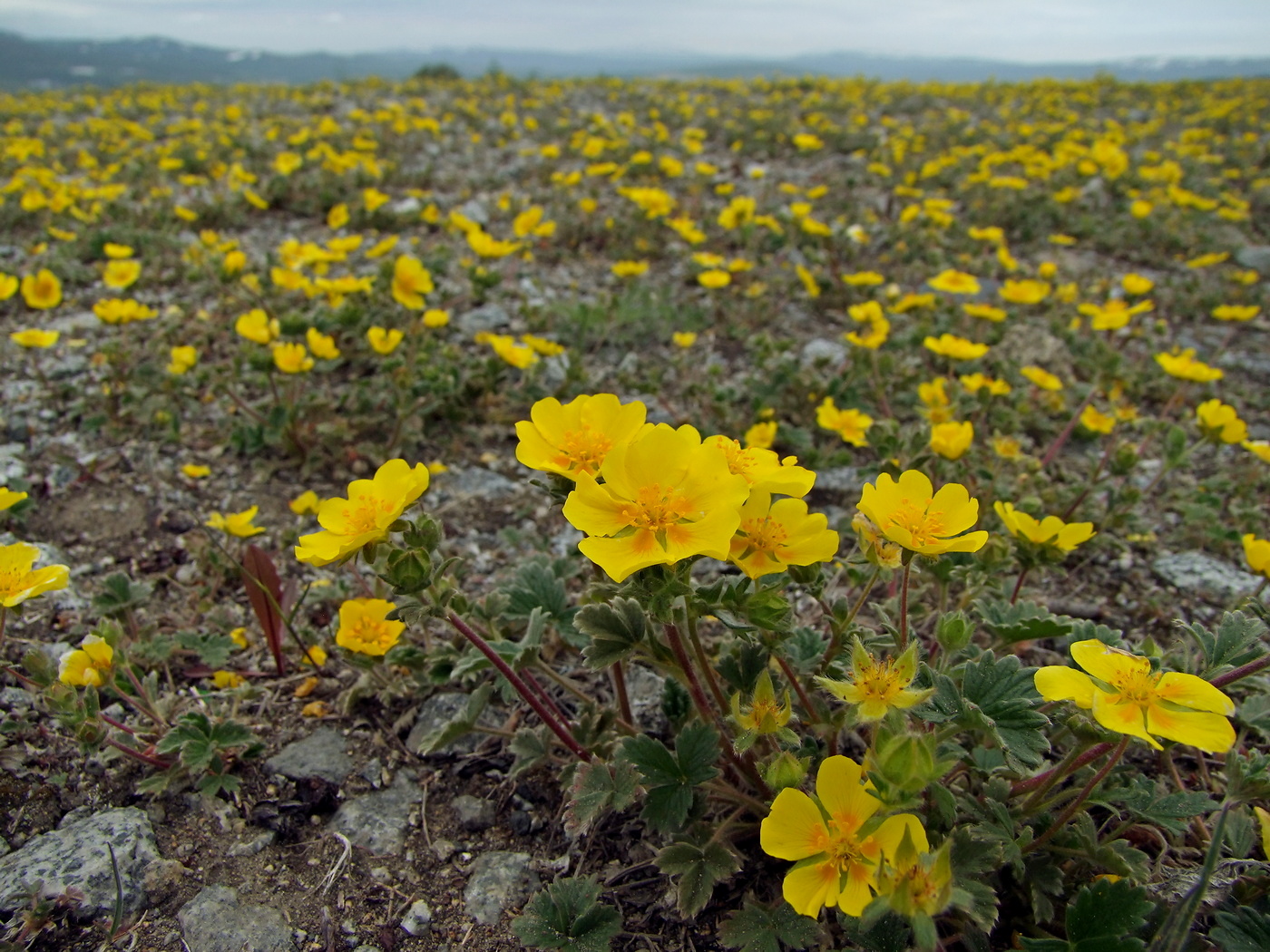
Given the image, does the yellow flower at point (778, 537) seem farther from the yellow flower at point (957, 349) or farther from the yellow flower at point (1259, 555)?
the yellow flower at point (957, 349)

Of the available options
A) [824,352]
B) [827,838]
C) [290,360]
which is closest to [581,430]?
[827,838]

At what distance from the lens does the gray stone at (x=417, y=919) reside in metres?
2.00

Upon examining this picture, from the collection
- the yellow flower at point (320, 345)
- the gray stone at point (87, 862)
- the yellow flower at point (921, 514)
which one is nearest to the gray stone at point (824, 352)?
the yellow flower at point (320, 345)

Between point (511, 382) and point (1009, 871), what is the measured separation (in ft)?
12.6

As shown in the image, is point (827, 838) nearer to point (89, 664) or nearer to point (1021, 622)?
point (1021, 622)

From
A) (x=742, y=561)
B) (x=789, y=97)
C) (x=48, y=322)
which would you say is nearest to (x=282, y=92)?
(x=789, y=97)

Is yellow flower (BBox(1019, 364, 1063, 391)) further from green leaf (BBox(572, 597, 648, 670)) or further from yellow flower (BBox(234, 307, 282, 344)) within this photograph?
yellow flower (BBox(234, 307, 282, 344))

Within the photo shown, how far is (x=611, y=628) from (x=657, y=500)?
38 centimetres

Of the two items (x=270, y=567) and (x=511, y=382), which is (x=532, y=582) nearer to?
(x=270, y=567)

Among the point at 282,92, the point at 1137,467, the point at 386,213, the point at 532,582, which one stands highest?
the point at 282,92

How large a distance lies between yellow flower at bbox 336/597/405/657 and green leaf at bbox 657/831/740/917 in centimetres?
119

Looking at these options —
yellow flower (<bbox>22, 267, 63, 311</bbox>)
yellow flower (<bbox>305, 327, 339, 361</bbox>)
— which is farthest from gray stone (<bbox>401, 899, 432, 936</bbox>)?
yellow flower (<bbox>22, 267, 63, 311</bbox>)

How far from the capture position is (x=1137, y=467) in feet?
14.3

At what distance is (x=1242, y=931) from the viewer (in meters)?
1.62
